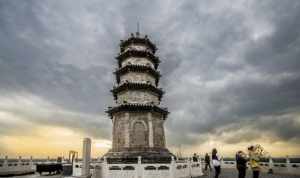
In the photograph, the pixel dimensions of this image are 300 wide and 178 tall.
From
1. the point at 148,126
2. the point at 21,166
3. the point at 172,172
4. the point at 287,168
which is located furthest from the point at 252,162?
the point at 21,166

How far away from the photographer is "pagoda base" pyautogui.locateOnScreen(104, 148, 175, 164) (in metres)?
25.8

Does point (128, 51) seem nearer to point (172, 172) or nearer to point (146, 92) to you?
point (146, 92)

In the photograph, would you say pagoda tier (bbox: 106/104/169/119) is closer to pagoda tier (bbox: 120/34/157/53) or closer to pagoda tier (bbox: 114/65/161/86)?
pagoda tier (bbox: 114/65/161/86)

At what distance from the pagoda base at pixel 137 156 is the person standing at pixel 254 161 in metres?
14.8

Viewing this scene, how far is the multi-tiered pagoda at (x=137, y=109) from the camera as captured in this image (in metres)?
27.2

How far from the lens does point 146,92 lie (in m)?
30.1

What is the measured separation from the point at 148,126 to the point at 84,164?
48.9 feet

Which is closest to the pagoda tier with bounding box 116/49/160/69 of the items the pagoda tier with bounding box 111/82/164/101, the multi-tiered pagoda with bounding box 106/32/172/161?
the multi-tiered pagoda with bounding box 106/32/172/161

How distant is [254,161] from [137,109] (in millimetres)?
17736

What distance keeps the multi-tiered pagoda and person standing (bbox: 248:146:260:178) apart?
592 inches

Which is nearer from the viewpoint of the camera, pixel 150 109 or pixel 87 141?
pixel 87 141

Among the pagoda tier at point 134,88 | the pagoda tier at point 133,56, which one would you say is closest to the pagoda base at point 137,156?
the pagoda tier at point 134,88

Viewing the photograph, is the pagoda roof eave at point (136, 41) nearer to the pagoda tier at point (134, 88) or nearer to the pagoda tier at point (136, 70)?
the pagoda tier at point (136, 70)

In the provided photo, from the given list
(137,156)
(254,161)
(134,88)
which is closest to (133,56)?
(134,88)
